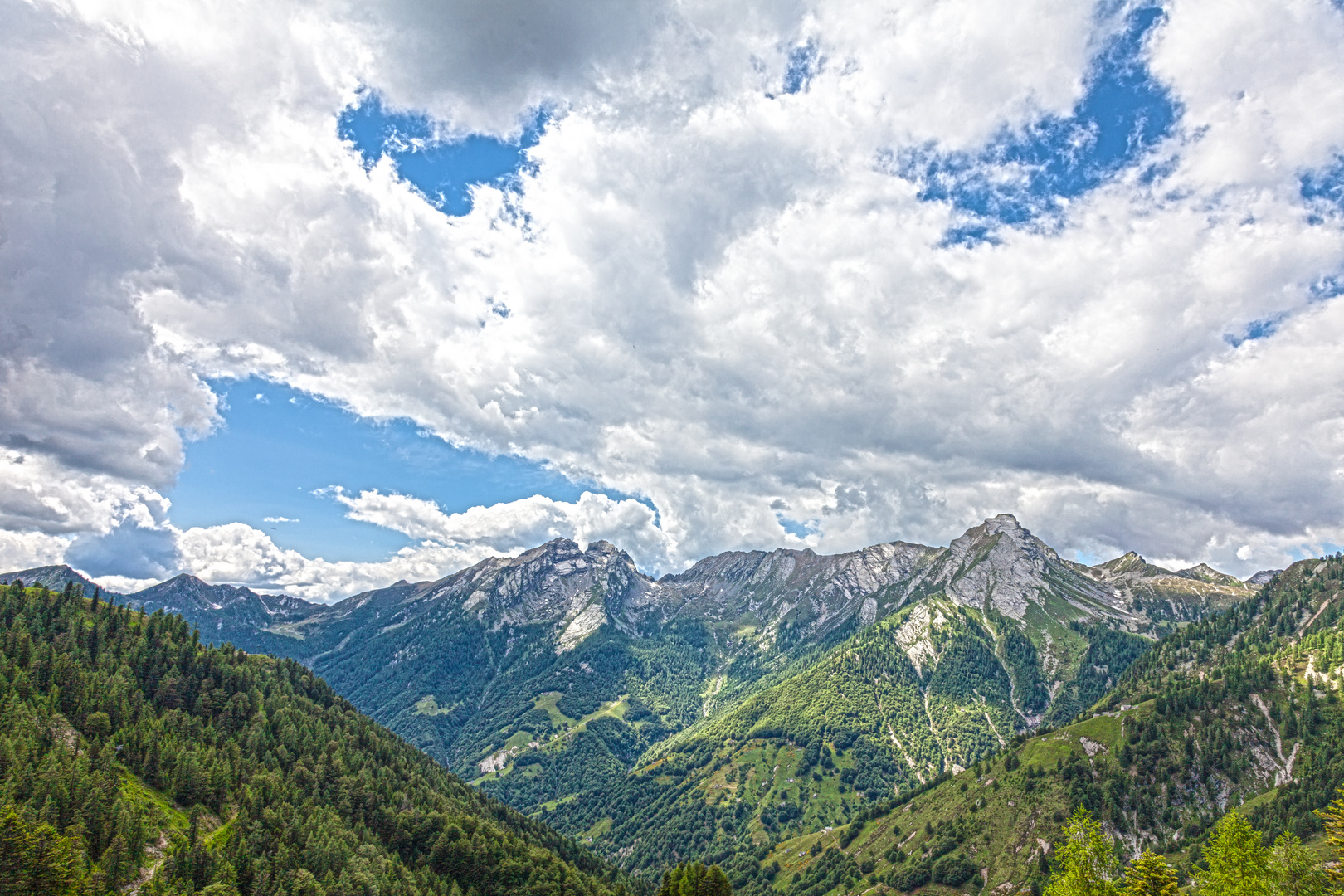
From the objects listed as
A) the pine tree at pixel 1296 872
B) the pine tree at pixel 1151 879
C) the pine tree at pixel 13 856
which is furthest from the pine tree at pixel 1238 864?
the pine tree at pixel 13 856

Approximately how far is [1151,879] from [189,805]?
18452 centimetres

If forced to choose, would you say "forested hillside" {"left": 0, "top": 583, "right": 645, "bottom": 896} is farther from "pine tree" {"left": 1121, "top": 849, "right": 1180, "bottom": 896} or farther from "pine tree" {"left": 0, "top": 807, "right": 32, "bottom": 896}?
"pine tree" {"left": 1121, "top": 849, "right": 1180, "bottom": 896}

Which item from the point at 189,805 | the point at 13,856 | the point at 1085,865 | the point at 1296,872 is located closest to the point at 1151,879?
the point at 1085,865

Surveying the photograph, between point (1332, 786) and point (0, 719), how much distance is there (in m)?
351

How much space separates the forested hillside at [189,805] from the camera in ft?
384

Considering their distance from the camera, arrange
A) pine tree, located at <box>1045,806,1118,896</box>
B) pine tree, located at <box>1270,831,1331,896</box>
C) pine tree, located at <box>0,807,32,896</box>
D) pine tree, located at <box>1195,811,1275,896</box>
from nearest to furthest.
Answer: pine tree, located at <box>1195,811,1275,896</box>, pine tree, located at <box>1270,831,1331,896</box>, pine tree, located at <box>1045,806,1118,896</box>, pine tree, located at <box>0,807,32,896</box>

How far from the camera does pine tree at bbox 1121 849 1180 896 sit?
240ft

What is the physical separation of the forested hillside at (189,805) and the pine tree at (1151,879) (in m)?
128

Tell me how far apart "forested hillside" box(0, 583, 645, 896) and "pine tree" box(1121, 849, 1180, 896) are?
127939 millimetres

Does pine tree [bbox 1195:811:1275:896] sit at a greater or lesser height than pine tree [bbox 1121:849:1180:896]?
greater

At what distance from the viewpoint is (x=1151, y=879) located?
242 feet

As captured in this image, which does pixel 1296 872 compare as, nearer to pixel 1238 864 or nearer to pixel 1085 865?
pixel 1238 864

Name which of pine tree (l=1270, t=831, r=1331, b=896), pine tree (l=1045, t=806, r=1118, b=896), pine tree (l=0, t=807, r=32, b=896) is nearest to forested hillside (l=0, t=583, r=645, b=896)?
pine tree (l=0, t=807, r=32, b=896)

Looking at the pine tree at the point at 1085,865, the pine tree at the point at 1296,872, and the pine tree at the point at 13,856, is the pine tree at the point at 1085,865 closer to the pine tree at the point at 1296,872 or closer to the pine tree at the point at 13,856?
the pine tree at the point at 1296,872
